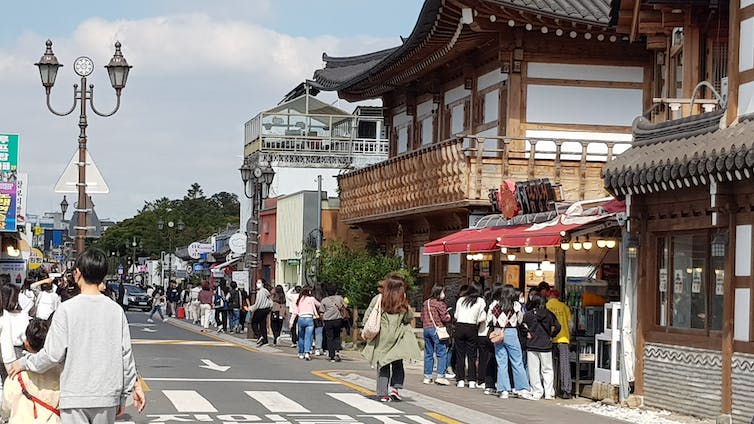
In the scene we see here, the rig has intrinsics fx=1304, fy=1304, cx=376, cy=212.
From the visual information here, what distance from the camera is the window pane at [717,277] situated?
55.7 feet

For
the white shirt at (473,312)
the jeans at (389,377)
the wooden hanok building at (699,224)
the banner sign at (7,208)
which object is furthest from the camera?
the banner sign at (7,208)

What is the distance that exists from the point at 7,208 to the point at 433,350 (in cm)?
2941

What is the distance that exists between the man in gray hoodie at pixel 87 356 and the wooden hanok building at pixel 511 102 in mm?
19765

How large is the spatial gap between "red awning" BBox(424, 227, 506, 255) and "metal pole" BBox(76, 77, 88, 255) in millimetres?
7509

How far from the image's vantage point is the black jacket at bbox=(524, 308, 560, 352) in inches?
798

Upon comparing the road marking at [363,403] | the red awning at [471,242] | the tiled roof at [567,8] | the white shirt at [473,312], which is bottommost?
the road marking at [363,403]

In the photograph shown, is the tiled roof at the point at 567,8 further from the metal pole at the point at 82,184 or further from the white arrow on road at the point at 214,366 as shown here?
the white arrow on road at the point at 214,366

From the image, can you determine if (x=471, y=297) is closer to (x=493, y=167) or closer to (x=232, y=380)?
(x=232, y=380)

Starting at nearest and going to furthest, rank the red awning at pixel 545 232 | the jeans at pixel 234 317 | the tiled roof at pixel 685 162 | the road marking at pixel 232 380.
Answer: the tiled roof at pixel 685 162 < the red awning at pixel 545 232 < the road marking at pixel 232 380 < the jeans at pixel 234 317

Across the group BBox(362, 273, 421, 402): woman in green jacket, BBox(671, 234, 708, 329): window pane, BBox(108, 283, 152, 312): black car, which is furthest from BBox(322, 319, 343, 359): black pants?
BBox(108, 283, 152, 312): black car

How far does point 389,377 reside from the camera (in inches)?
753

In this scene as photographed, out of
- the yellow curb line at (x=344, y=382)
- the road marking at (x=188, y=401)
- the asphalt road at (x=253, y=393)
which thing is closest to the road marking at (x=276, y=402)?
the asphalt road at (x=253, y=393)

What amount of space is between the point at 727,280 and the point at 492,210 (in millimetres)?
13701

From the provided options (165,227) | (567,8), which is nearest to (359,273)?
(567,8)
